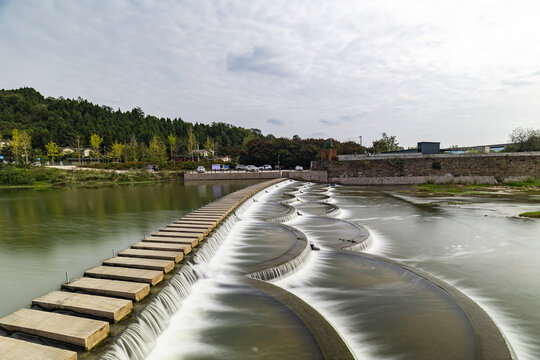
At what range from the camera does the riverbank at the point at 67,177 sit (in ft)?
170

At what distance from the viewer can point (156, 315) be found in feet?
Answer: 20.0

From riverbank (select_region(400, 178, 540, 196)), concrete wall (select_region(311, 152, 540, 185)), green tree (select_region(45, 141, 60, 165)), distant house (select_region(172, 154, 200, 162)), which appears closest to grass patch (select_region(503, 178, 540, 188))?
riverbank (select_region(400, 178, 540, 196))

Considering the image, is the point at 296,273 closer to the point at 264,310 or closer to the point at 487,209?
the point at 264,310

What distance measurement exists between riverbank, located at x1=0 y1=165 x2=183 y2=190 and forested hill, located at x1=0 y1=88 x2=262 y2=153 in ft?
142

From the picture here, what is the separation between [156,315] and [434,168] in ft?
174

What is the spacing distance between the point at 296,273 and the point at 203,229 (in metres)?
5.07

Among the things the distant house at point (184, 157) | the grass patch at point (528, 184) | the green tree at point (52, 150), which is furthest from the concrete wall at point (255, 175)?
the green tree at point (52, 150)

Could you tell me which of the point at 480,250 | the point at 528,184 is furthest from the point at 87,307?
the point at 528,184

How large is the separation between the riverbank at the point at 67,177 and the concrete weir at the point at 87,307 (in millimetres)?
50114

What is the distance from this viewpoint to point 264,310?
6.72 m

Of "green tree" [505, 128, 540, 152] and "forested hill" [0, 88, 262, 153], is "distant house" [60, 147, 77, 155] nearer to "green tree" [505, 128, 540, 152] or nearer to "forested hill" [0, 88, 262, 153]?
"forested hill" [0, 88, 262, 153]

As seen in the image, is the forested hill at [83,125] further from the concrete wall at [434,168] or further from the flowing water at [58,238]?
the flowing water at [58,238]

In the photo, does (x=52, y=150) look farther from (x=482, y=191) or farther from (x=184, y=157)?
(x=482, y=191)

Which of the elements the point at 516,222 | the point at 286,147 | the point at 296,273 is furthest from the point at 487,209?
the point at 286,147
